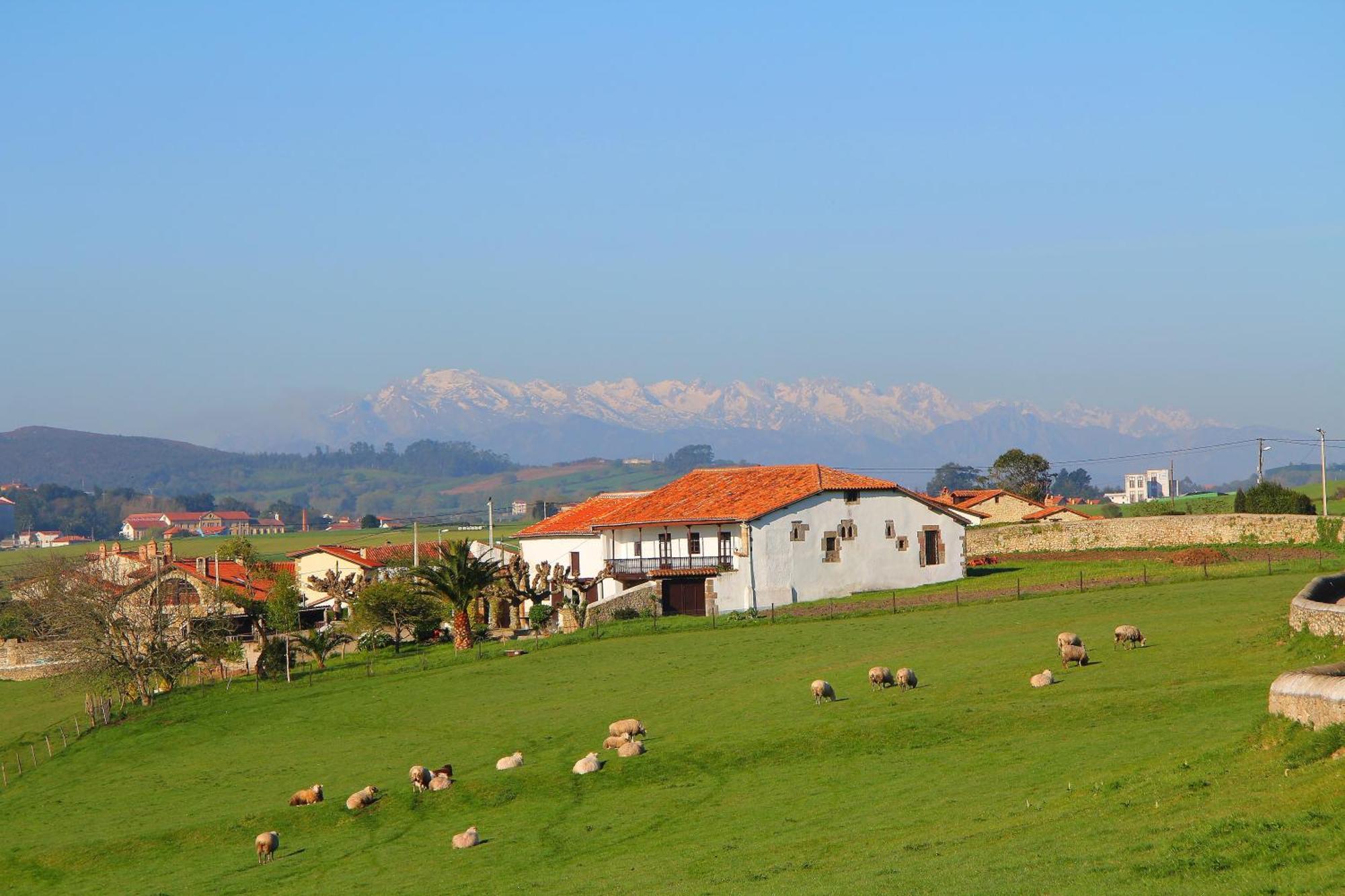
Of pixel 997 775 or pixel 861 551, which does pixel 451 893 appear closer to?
pixel 997 775

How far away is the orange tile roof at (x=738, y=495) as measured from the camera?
7700 cm

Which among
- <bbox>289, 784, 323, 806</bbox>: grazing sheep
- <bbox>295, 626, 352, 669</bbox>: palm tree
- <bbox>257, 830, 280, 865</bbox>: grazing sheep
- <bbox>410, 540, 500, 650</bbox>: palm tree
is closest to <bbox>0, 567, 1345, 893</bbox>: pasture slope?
<bbox>289, 784, 323, 806</bbox>: grazing sheep

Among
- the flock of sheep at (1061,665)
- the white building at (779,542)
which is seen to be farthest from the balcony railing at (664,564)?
the flock of sheep at (1061,665)

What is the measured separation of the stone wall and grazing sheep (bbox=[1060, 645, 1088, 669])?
6509cm

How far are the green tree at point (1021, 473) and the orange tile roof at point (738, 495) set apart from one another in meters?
82.1

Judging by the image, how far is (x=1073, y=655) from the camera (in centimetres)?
4316

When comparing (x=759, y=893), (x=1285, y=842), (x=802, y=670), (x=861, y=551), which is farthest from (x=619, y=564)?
(x=1285, y=842)

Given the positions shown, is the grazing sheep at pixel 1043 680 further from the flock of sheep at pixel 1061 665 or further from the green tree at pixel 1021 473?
the green tree at pixel 1021 473

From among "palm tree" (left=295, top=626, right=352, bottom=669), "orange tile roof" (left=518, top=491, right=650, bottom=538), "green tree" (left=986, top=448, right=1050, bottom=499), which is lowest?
"palm tree" (left=295, top=626, right=352, bottom=669)

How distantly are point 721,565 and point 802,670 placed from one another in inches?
972

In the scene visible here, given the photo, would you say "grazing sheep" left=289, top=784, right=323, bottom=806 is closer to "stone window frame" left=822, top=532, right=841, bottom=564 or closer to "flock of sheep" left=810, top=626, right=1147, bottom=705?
"flock of sheep" left=810, top=626, right=1147, bottom=705

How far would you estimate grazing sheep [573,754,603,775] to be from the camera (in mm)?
38000

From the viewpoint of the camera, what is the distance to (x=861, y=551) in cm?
7850

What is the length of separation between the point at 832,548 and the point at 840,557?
67cm
